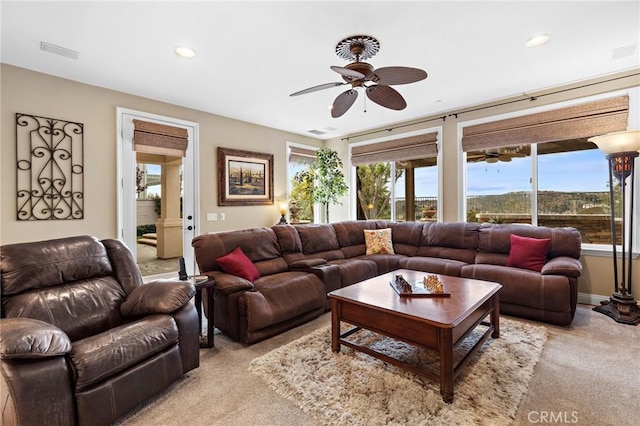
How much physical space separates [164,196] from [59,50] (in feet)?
6.61

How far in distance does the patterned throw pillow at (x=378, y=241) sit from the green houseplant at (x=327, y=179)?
1.41 metres

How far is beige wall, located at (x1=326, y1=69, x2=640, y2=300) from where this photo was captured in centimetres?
351

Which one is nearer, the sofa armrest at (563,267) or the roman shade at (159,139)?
the sofa armrest at (563,267)

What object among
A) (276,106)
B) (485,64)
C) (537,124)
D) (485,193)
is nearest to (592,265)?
(485,193)

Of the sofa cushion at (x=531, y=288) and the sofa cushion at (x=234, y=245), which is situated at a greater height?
the sofa cushion at (x=234, y=245)

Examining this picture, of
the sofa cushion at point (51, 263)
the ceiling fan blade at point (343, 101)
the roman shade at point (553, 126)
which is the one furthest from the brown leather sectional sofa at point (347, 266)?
the ceiling fan blade at point (343, 101)

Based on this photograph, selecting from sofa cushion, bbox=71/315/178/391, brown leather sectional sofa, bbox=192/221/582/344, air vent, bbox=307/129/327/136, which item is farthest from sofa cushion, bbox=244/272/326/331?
air vent, bbox=307/129/327/136

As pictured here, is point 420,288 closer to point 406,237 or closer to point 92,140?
point 406,237

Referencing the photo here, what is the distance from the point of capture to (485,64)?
10.6 ft

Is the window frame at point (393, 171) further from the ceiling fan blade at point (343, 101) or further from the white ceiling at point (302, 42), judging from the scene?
the ceiling fan blade at point (343, 101)

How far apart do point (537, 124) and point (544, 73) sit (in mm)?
765

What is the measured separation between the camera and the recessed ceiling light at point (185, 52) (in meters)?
2.81

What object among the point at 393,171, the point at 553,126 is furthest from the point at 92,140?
the point at 553,126

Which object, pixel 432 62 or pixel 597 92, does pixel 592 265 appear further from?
pixel 432 62
